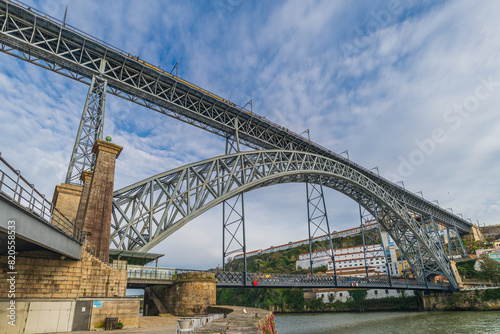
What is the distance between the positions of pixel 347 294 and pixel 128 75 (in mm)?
53696

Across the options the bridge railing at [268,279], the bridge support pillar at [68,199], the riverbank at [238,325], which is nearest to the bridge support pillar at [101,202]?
the bridge support pillar at [68,199]

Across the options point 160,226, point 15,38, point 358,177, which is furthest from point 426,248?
point 15,38

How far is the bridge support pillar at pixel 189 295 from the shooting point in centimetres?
1810

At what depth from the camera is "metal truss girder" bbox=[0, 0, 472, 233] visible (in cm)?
1775

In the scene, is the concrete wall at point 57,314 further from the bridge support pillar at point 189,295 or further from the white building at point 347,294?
the white building at point 347,294

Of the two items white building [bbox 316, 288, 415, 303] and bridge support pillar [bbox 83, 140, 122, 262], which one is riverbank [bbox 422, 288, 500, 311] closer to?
white building [bbox 316, 288, 415, 303]

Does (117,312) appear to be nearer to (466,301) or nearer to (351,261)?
(466,301)

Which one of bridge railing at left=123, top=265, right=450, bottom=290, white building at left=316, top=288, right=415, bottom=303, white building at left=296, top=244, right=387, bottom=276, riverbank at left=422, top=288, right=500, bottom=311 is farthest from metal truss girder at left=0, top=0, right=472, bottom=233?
white building at left=296, top=244, right=387, bottom=276

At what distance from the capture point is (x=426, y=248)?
4222cm

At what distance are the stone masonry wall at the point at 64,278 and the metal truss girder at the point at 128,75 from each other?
1277cm

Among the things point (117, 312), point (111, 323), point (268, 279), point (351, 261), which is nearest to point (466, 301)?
point (268, 279)

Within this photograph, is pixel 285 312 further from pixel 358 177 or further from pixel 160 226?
pixel 160 226

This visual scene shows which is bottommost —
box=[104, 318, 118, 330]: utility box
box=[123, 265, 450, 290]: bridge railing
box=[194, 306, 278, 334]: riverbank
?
box=[104, 318, 118, 330]: utility box

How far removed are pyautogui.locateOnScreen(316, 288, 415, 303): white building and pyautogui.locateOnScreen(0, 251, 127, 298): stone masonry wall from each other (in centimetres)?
5061
